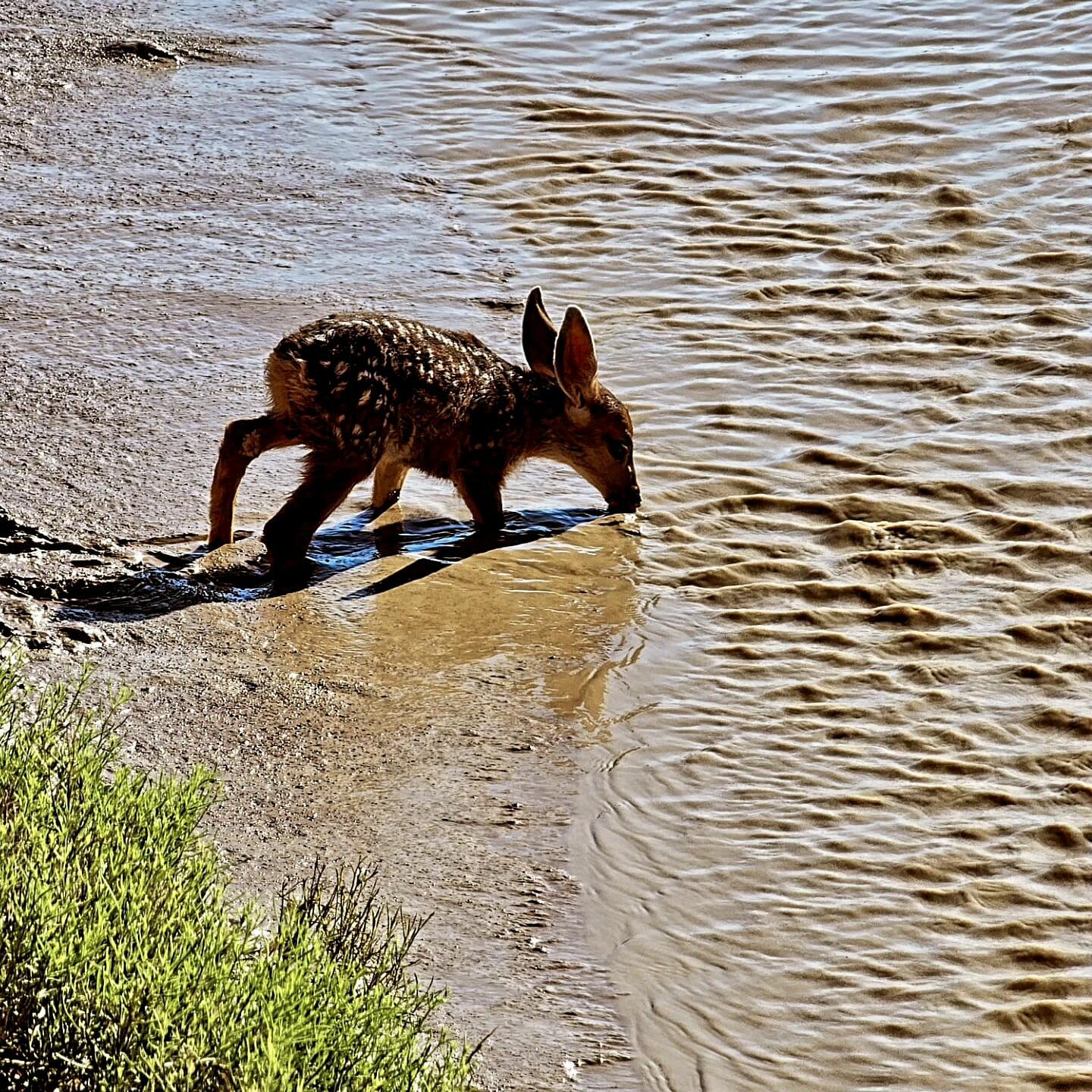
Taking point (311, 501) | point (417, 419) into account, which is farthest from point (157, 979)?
point (417, 419)

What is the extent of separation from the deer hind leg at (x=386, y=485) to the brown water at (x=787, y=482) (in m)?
0.23

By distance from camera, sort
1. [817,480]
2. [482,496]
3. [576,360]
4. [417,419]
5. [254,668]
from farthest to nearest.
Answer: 1. [817,480]
2. [576,360]
3. [482,496]
4. [417,419]
5. [254,668]

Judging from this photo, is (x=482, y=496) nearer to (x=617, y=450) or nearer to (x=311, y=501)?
(x=617, y=450)

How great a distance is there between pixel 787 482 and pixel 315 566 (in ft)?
8.38

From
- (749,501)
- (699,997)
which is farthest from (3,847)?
(749,501)

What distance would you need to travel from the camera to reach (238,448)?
7.80 m

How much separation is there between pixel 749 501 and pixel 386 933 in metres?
3.94

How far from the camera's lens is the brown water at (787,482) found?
5.65 meters

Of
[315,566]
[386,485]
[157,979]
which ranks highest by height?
[157,979]

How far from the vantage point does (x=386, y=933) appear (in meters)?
5.46

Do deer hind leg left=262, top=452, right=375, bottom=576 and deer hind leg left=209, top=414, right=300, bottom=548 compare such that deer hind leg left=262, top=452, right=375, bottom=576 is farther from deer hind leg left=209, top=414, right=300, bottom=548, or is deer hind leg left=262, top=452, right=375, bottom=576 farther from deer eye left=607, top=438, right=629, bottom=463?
deer eye left=607, top=438, right=629, bottom=463

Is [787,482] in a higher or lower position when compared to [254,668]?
higher

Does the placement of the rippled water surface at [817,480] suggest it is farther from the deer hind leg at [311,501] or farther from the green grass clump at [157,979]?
the green grass clump at [157,979]

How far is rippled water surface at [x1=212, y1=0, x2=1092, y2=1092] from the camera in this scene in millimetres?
5590
